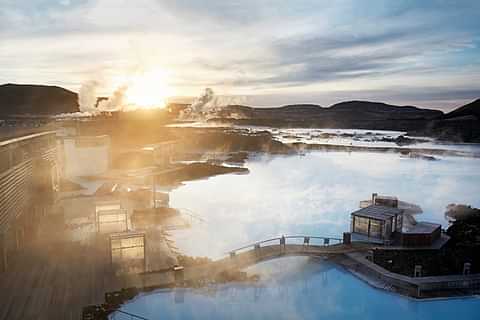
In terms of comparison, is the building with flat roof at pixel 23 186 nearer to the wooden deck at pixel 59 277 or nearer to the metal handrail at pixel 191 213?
the wooden deck at pixel 59 277

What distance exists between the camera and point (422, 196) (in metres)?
23.3

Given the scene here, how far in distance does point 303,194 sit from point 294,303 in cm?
1385

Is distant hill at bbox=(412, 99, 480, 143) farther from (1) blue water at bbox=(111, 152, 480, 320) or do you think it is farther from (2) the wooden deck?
(2) the wooden deck

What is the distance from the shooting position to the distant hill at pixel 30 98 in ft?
206

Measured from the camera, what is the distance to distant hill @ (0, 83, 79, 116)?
6291 cm

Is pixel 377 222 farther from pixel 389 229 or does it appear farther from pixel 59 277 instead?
pixel 59 277

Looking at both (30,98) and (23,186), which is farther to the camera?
(30,98)

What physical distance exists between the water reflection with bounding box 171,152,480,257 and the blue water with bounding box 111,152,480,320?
0.18 feet

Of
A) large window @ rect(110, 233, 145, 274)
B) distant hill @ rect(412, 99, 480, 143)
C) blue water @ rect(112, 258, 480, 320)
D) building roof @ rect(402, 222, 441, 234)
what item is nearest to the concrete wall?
large window @ rect(110, 233, 145, 274)

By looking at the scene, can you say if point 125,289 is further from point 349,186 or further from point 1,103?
point 1,103

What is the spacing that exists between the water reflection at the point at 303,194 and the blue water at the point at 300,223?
0.05 meters

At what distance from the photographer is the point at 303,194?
23.6m

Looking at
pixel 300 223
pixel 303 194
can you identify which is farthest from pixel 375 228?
pixel 303 194

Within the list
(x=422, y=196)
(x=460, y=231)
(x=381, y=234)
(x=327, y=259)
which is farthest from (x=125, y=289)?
(x=422, y=196)
